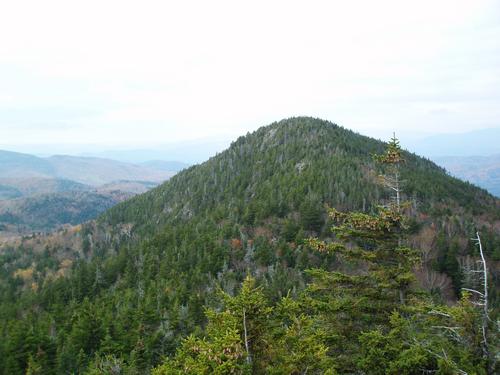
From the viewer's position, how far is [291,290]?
8025 cm

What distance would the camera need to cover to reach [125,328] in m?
71.1

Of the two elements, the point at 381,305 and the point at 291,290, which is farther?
the point at 291,290

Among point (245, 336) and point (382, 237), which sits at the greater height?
point (382, 237)

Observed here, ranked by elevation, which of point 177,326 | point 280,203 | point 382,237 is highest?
point 382,237

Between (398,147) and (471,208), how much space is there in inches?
6938

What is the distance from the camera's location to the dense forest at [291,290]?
15602mm

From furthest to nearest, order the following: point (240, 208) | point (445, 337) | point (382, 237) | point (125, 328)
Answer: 1. point (240, 208)
2. point (125, 328)
3. point (382, 237)
4. point (445, 337)

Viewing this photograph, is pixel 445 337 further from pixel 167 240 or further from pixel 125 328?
pixel 167 240

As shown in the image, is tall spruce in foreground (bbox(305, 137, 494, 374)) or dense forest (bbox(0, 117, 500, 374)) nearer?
dense forest (bbox(0, 117, 500, 374))

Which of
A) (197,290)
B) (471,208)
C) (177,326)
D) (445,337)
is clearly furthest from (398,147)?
(471,208)

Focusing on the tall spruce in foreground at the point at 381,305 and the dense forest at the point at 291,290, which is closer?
the dense forest at the point at 291,290

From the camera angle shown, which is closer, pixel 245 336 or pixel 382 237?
pixel 245 336

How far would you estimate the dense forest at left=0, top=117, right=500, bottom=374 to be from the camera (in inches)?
614

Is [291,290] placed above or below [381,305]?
below
